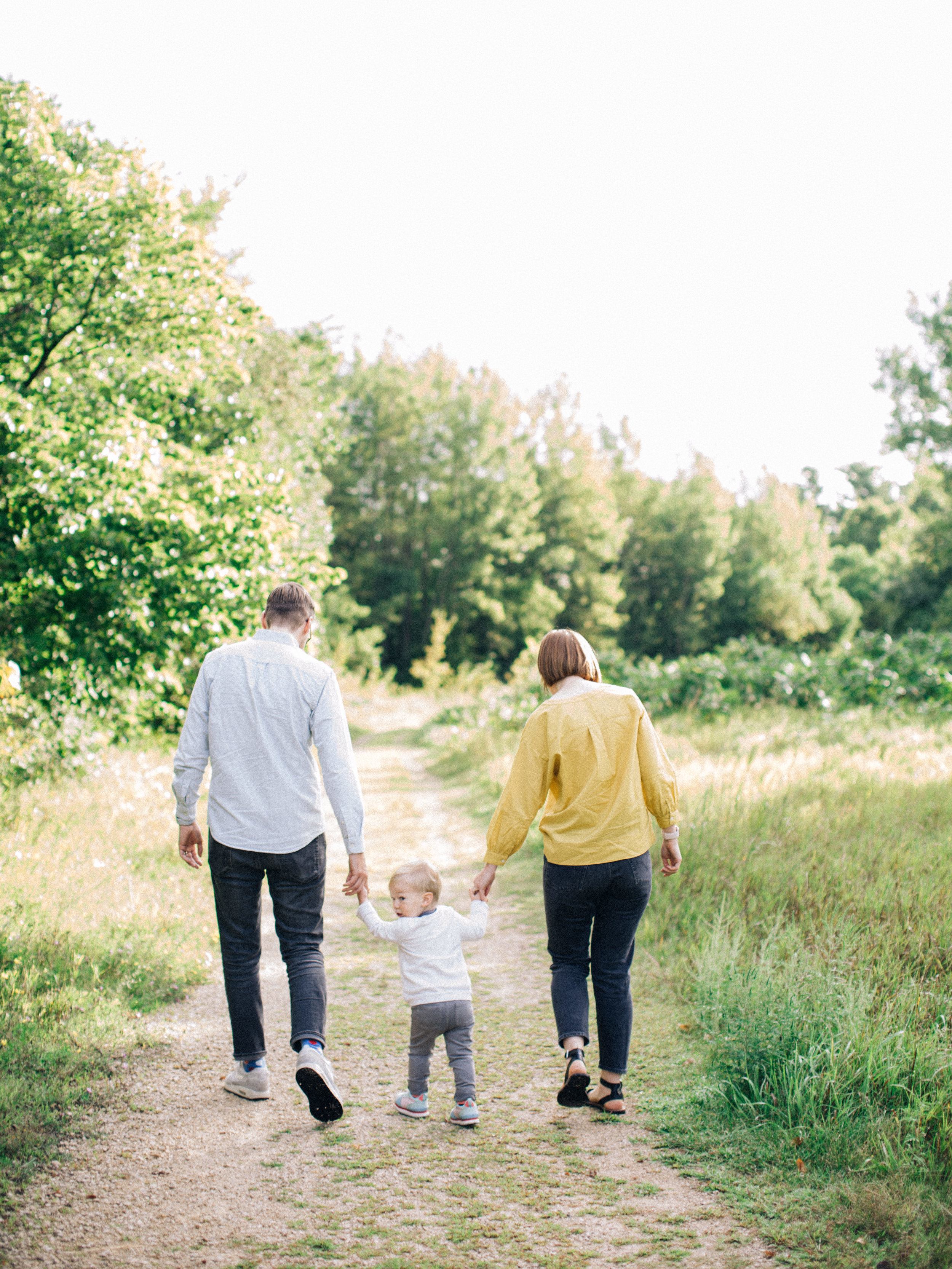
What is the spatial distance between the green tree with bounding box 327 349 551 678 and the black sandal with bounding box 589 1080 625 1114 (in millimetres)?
38118

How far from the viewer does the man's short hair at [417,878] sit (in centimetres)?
362

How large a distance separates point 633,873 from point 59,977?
3.03 m

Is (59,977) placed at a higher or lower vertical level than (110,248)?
lower

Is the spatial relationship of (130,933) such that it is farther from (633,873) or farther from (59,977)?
(633,873)

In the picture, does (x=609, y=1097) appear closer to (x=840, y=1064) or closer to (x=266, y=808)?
(x=840, y=1064)

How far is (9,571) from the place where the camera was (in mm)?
8445

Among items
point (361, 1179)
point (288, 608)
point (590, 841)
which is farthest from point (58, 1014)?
point (590, 841)

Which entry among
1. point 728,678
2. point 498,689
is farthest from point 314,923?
point 498,689

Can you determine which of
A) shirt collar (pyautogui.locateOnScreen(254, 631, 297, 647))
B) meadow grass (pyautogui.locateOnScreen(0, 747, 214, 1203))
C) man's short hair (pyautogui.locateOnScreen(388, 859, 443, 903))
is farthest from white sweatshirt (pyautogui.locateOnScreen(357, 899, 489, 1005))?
meadow grass (pyautogui.locateOnScreen(0, 747, 214, 1203))

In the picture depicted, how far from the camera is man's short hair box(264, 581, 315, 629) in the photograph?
3.95 m

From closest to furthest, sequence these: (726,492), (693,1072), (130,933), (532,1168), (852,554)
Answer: (532,1168), (693,1072), (130,933), (726,492), (852,554)

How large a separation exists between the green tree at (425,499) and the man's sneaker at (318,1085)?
38196 millimetres

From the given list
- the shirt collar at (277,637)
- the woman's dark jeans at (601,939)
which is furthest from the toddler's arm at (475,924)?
the shirt collar at (277,637)

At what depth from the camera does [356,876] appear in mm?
3748
